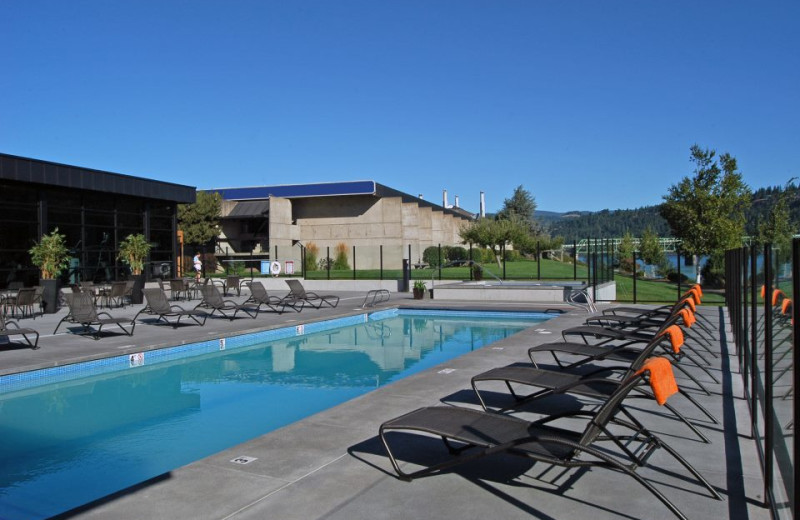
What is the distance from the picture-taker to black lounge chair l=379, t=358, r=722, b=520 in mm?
3383

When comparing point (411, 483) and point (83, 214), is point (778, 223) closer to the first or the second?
point (83, 214)

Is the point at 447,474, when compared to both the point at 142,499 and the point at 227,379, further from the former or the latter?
the point at 227,379

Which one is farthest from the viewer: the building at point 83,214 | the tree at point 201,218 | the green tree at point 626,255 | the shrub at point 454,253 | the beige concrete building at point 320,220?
the green tree at point 626,255

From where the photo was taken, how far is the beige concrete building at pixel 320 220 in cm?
3812

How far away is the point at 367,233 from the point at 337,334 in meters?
25.8

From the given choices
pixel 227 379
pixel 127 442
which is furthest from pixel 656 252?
pixel 127 442

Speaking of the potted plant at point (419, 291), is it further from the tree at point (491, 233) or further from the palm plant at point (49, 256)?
the tree at point (491, 233)

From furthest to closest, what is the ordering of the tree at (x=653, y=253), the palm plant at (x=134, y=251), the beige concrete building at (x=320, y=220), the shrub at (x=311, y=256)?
the tree at (x=653, y=253), the beige concrete building at (x=320, y=220), the shrub at (x=311, y=256), the palm plant at (x=134, y=251)

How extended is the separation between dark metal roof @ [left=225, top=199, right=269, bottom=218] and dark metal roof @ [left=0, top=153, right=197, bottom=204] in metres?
12.4

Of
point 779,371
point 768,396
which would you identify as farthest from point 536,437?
point 768,396

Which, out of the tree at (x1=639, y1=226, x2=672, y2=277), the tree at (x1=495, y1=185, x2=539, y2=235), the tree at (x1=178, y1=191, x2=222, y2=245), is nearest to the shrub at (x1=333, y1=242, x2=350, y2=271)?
the tree at (x1=178, y1=191, x2=222, y2=245)

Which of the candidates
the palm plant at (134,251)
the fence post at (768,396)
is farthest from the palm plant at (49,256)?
the fence post at (768,396)

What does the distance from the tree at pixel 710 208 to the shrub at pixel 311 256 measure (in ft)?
61.8

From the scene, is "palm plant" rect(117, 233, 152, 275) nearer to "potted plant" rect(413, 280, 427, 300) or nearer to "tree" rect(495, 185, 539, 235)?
"potted plant" rect(413, 280, 427, 300)
